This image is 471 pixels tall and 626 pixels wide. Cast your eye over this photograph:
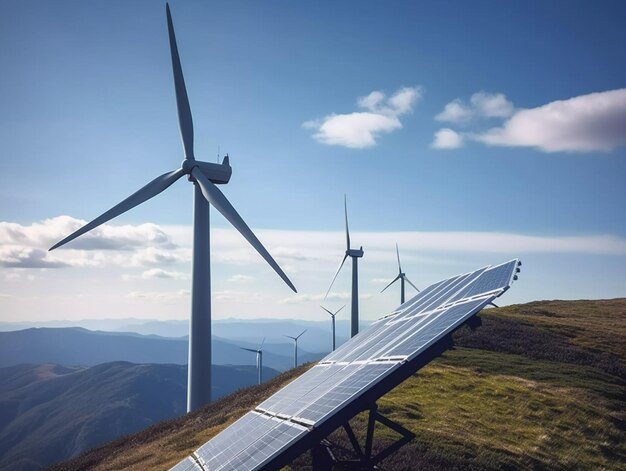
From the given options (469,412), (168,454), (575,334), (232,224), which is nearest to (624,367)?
(575,334)

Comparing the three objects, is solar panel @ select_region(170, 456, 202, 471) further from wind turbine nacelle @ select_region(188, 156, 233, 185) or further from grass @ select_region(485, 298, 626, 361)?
grass @ select_region(485, 298, 626, 361)

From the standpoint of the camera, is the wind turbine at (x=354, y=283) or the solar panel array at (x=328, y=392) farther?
the wind turbine at (x=354, y=283)

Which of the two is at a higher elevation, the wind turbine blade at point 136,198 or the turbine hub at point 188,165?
the turbine hub at point 188,165

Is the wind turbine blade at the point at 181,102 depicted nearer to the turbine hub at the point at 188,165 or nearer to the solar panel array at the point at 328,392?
the turbine hub at the point at 188,165

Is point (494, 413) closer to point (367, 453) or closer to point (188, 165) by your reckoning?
point (367, 453)

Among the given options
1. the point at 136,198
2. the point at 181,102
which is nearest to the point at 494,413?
the point at 136,198

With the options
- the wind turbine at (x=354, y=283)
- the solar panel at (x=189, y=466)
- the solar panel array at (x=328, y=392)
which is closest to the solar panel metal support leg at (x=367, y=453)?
the solar panel array at (x=328, y=392)

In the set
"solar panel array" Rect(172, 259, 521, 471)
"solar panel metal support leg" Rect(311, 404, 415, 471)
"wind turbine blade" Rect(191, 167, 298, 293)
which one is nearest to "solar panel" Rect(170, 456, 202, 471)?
"solar panel array" Rect(172, 259, 521, 471)
